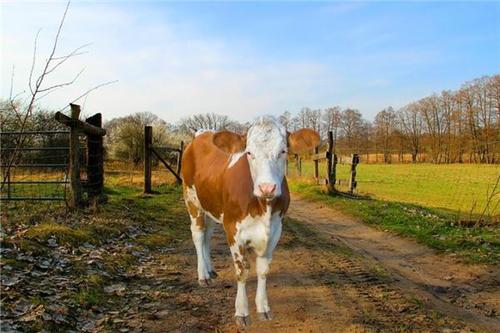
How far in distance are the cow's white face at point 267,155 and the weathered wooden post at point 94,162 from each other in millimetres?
7040

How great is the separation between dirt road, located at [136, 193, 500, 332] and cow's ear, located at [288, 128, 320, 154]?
5.77 ft

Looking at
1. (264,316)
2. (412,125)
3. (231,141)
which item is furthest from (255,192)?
(412,125)

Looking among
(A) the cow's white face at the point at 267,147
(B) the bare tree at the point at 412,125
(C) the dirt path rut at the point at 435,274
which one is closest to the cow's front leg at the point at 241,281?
(A) the cow's white face at the point at 267,147

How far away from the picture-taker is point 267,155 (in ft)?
13.3

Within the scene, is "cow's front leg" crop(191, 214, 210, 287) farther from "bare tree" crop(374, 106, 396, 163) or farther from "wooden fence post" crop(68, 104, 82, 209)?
"bare tree" crop(374, 106, 396, 163)

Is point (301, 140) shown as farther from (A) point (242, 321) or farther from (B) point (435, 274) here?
(B) point (435, 274)

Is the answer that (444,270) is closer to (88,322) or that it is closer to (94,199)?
(88,322)

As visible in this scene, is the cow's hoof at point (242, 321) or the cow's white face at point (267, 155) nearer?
the cow's white face at point (267, 155)

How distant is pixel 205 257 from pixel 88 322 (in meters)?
1.90

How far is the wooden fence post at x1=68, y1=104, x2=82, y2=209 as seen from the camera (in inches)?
356

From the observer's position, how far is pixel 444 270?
6.61 m

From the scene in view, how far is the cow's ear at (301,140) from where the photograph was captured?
451 cm

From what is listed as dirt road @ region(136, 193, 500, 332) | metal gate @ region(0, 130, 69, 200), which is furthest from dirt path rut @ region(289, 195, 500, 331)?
metal gate @ region(0, 130, 69, 200)

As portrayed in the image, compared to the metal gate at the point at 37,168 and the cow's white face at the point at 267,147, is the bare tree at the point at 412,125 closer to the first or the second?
the metal gate at the point at 37,168
